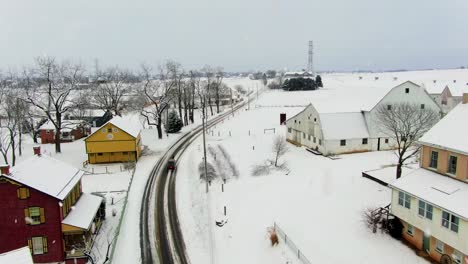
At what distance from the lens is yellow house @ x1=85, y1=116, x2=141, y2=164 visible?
4450cm

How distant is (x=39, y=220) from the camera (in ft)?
Result: 75.6

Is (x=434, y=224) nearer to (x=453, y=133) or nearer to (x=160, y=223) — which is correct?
(x=453, y=133)

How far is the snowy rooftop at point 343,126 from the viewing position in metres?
42.1

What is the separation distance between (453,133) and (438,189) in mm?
4093

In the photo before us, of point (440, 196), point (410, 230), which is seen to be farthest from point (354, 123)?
point (440, 196)

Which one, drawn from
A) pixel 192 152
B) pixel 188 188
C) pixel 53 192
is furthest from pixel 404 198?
pixel 192 152

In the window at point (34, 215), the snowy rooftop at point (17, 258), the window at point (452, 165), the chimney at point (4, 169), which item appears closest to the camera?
the snowy rooftop at point (17, 258)

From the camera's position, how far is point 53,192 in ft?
76.6

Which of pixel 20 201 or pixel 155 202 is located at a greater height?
pixel 20 201

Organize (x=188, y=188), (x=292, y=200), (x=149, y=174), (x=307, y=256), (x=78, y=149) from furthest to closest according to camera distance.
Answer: (x=78, y=149) → (x=149, y=174) → (x=188, y=188) → (x=292, y=200) → (x=307, y=256)

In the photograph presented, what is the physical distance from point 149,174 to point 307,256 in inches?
937

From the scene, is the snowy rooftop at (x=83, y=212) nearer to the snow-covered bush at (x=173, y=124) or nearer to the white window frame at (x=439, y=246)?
the white window frame at (x=439, y=246)

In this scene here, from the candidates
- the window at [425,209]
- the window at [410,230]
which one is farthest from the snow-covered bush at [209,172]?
the window at [425,209]

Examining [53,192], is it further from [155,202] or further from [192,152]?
[192,152]
